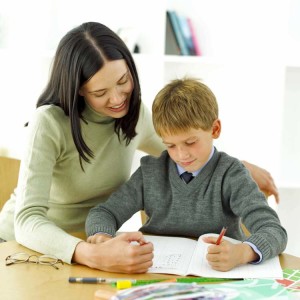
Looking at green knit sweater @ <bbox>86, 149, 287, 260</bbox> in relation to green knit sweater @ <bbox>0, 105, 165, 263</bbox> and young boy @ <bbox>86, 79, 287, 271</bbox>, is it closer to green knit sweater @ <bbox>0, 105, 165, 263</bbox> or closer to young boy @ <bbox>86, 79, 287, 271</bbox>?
young boy @ <bbox>86, 79, 287, 271</bbox>

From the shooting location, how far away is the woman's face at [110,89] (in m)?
1.69

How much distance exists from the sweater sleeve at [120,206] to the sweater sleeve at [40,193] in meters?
0.13

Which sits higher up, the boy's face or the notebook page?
the boy's face

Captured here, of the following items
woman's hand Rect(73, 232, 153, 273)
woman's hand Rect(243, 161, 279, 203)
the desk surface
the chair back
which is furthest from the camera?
the chair back

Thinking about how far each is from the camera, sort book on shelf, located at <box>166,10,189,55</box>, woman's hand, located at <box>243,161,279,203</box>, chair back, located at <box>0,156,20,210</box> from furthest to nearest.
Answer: book on shelf, located at <box>166,10,189,55</box>
chair back, located at <box>0,156,20,210</box>
woman's hand, located at <box>243,161,279,203</box>

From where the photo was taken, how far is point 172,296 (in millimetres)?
1053

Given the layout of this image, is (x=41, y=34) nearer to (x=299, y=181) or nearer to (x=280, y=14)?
(x=280, y=14)

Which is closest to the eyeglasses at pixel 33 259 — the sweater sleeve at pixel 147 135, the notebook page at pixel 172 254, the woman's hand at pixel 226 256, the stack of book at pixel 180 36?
the notebook page at pixel 172 254

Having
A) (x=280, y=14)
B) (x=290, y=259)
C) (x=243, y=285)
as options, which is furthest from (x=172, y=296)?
(x=280, y=14)

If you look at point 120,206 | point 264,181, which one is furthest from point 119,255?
point 264,181

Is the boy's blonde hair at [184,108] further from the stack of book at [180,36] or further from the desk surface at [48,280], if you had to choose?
the stack of book at [180,36]

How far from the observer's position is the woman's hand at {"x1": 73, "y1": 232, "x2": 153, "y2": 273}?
4.51ft

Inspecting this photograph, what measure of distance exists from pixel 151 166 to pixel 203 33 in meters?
1.72

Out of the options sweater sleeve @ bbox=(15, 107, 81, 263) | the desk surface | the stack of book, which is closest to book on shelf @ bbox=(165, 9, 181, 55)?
the stack of book
